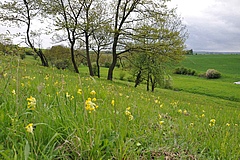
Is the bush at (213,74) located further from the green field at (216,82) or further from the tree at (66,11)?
the tree at (66,11)

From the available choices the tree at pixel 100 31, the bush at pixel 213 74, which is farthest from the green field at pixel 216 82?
the tree at pixel 100 31

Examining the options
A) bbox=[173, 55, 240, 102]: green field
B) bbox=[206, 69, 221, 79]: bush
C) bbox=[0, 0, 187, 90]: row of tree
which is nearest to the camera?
bbox=[0, 0, 187, 90]: row of tree

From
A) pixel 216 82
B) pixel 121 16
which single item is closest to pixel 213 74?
pixel 216 82

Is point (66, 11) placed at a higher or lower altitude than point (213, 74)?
higher

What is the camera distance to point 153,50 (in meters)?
20.2

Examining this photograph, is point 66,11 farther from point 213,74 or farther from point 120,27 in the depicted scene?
point 213,74

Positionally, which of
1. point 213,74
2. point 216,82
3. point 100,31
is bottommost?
point 216,82

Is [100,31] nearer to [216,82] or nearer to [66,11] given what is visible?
[66,11]

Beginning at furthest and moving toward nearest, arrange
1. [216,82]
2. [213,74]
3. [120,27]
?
[213,74] < [216,82] < [120,27]

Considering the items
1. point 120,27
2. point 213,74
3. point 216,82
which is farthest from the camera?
point 213,74

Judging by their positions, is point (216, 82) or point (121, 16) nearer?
point (121, 16)

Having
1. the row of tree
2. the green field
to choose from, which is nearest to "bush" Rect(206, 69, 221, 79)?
the green field

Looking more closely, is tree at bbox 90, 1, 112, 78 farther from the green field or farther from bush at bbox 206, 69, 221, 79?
bush at bbox 206, 69, 221, 79

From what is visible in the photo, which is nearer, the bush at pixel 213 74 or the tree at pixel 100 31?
the tree at pixel 100 31
